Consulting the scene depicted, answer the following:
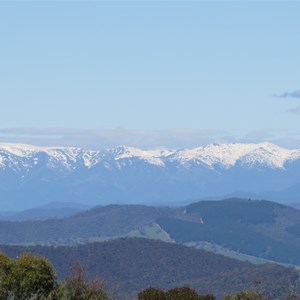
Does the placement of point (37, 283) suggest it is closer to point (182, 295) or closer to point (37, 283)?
point (37, 283)

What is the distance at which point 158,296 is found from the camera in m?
120

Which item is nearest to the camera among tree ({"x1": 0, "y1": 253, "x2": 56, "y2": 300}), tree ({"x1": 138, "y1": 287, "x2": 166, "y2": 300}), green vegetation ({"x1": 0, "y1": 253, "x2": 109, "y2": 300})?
tree ({"x1": 0, "y1": 253, "x2": 56, "y2": 300})

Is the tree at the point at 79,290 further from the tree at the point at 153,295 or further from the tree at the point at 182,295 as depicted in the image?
the tree at the point at 182,295

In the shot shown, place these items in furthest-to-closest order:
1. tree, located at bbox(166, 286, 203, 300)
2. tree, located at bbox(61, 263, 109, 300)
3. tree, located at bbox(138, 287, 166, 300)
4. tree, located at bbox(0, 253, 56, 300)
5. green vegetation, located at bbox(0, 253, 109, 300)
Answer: tree, located at bbox(138, 287, 166, 300) → tree, located at bbox(166, 286, 203, 300) → tree, located at bbox(61, 263, 109, 300) → green vegetation, located at bbox(0, 253, 109, 300) → tree, located at bbox(0, 253, 56, 300)

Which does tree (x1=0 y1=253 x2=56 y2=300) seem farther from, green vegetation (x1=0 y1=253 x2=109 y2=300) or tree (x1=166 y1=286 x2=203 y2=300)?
tree (x1=166 y1=286 x2=203 y2=300)

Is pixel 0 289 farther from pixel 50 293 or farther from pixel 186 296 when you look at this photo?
pixel 186 296

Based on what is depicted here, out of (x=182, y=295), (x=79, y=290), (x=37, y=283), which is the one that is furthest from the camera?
(x=182, y=295)

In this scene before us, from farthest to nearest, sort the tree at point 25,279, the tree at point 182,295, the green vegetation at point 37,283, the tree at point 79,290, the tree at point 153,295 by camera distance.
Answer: the tree at point 153,295 → the tree at point 182,295 → the tree at point 79,290 → the green vegetation at point 37,283 → the tree at point 25,279

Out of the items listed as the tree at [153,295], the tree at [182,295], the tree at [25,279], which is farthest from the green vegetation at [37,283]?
the tree at [182,295]

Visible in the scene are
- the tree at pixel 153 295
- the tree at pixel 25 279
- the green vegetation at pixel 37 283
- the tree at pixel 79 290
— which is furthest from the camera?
the tree at pixel 153 295

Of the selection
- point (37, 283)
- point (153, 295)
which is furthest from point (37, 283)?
point (153, 295)

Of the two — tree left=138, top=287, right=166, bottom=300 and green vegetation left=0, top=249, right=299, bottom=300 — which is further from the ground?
green vegetation left=0, top=249, right=299, bottom=300

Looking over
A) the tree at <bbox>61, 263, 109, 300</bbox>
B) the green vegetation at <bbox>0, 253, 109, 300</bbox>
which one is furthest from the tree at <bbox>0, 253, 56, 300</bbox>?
the tree at <bbox>61, 263, 109, 300</bbox>

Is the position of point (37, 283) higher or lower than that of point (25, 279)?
lower
